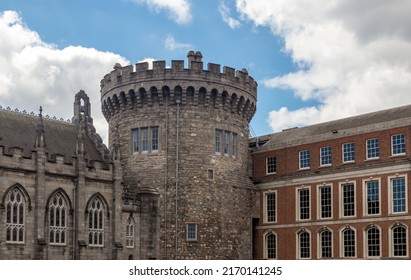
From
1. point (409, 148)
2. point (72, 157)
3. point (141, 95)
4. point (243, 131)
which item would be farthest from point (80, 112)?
point (409, 148)

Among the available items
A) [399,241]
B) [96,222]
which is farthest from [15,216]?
[399,241]

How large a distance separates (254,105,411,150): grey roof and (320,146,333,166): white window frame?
2.57 feet

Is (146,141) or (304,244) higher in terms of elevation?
(146,141)

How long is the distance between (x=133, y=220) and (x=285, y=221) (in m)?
13.0

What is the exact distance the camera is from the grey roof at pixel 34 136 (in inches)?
1959

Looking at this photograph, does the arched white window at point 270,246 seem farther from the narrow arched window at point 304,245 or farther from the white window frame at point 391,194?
the white window frame at point 391,194

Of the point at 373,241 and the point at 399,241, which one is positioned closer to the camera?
the point at 399,241

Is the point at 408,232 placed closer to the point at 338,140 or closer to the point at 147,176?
the point at 338,140

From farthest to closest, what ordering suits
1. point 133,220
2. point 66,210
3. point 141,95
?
point 141,95
point 133,220
point 66,210

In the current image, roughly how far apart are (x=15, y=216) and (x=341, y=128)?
2717 cm

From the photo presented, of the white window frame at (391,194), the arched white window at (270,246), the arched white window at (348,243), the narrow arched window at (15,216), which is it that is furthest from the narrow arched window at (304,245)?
the narrow arched window at (15,216)

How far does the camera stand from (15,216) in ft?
148

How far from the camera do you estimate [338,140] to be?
5578cm

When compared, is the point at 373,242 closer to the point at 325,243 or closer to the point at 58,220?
the point at 325,243
